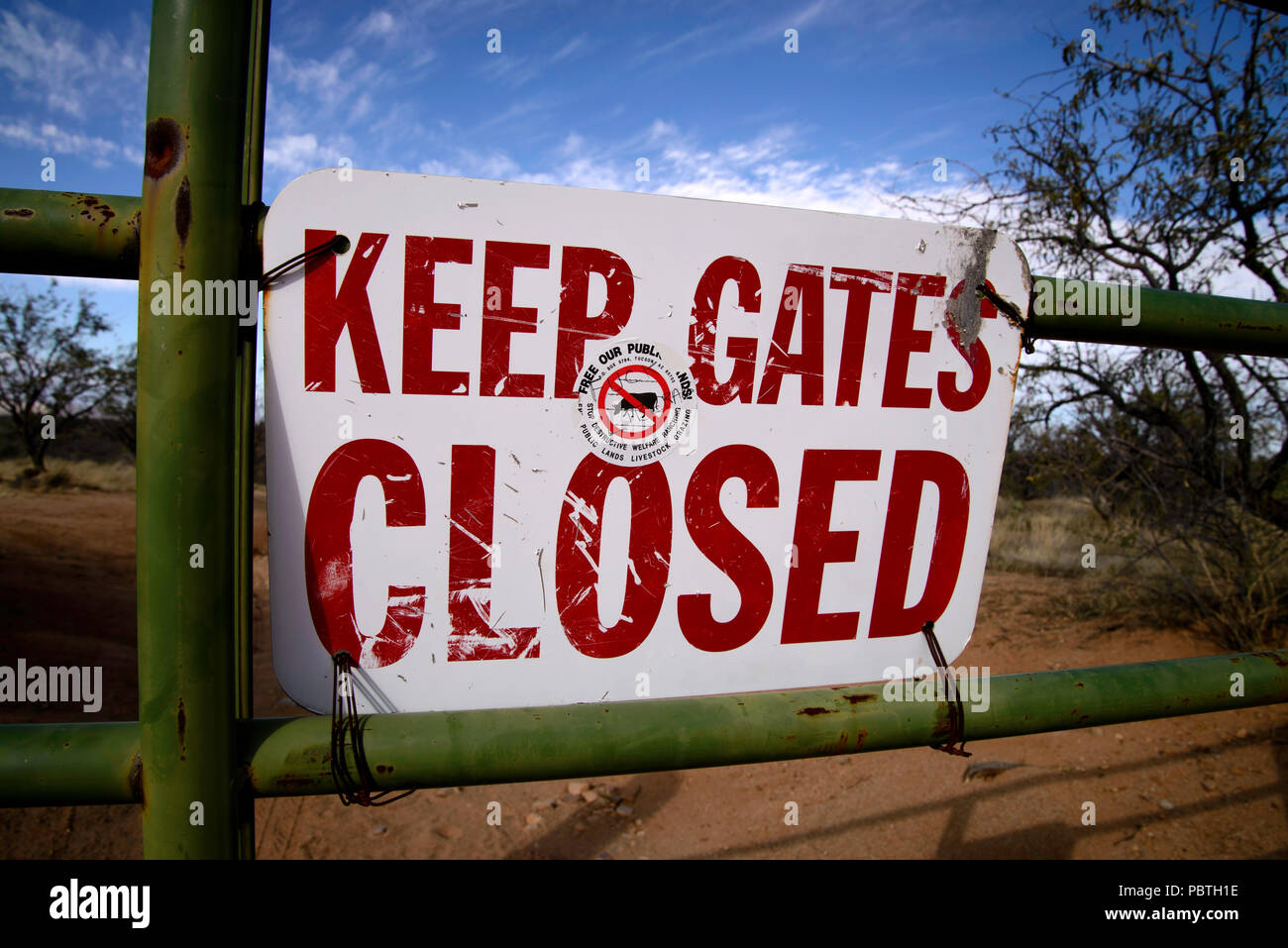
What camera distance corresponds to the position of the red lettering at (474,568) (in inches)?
37.7

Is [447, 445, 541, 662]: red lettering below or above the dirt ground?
above

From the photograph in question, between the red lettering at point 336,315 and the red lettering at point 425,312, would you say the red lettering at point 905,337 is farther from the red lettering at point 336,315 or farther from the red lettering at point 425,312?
the red lettering at point 336,315

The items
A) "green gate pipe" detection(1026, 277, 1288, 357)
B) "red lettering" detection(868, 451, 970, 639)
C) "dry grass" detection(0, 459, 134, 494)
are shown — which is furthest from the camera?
"dry grass" detection(0, 459, 134, 494)

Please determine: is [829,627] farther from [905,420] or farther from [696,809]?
[696,809]

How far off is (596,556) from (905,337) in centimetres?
57

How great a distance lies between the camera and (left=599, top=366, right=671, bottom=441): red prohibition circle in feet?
3.24

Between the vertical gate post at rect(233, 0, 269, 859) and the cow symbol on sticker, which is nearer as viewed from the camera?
the vertical gate post at rect(233, 0, 269, 859)

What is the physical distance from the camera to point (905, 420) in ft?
3.65

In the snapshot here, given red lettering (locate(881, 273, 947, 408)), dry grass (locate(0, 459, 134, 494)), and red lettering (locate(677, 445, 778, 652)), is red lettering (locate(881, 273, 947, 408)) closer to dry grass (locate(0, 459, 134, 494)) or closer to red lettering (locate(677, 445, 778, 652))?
red lettering (locate(677, 445, 778, 652))

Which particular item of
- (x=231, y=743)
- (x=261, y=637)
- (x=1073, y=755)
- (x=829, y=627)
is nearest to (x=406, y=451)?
(x=231, y=743)

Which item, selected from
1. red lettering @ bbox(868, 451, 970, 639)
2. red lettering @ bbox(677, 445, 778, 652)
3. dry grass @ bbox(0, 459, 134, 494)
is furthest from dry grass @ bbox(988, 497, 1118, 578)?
dry grass @ bbox(0, 459, 134, 494)

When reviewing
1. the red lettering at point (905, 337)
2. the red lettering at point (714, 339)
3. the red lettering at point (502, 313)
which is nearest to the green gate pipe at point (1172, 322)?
the red lettering at point (905, 337)

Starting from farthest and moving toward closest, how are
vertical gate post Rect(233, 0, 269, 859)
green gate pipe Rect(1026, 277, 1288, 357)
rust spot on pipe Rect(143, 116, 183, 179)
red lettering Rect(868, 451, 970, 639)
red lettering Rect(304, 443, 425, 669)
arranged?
red lettering Rect(868, 451, 970, 639), green gate pipe Rect(1026, 277, 1288, 357), red lettering Rect(304, 443, 425, 669), vertical gate post Rect(233, 0, 269, 859), rust spot on pipe Rect(143, 116, 183, 179)

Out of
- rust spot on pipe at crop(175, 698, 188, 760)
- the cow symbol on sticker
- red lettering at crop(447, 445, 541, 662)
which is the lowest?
rust spot on pipe at crop(175, 698, 188, 760)
